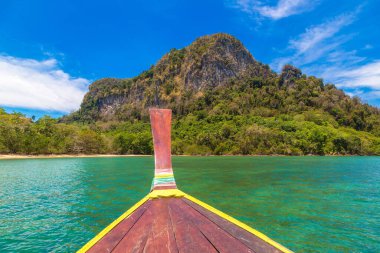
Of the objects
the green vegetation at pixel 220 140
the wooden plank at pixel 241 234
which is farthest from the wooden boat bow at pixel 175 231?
the green vegetation at pixel 220 140

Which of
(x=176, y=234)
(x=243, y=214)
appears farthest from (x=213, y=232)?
(x=243, y=214)

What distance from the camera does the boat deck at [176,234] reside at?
267cm

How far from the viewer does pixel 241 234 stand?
2.99m

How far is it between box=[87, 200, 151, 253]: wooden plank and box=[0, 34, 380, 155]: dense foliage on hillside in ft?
287

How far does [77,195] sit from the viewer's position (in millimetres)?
18969

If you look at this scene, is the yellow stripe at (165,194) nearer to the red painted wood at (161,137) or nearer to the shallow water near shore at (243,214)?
the red painted wood at (161,137)

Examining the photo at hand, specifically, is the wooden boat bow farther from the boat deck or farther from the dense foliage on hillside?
the dense foliage on hillside

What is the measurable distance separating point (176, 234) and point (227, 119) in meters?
131

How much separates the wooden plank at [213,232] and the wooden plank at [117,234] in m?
0.62

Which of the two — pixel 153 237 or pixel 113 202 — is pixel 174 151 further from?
pixel 153 237

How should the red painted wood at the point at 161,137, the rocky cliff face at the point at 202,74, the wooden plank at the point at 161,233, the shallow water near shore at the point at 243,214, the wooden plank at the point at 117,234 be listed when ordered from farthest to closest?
the rocky cliff face at the point at 202,74, the shallow water near shore at the point at 243,214, the red painted wood at the point at 161,137, the wooden plank at the point at 117,234, the wooden plank at the point at 161,233

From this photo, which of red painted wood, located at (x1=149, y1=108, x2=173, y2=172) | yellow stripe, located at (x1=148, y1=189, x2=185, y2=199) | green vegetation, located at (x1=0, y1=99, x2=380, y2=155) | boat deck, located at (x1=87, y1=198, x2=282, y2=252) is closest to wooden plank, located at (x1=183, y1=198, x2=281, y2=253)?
boat deck, located at (x1=87, y1=198, x2=282, y2=252)

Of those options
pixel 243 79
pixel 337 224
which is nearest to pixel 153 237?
pixel 337 224

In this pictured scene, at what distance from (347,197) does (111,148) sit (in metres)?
97.1
